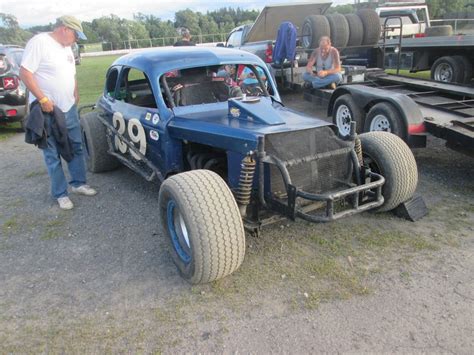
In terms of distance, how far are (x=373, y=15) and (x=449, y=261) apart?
813cm

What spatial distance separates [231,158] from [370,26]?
7.93 meters

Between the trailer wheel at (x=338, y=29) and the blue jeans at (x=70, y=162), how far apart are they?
21.6 feet

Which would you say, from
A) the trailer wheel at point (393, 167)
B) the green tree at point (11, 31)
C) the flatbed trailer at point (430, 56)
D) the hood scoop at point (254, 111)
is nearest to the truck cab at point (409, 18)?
the flatbed trailer at point (430, 56)

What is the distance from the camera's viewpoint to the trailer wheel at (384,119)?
5379mm

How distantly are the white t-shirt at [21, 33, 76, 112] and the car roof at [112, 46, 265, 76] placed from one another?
0.74 metres

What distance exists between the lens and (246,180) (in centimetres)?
344

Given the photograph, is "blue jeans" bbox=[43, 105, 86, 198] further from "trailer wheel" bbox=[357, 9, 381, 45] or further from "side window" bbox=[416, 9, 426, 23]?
"side window" bbox=[416, 9, 426, 23]

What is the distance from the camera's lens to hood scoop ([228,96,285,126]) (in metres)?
3.77

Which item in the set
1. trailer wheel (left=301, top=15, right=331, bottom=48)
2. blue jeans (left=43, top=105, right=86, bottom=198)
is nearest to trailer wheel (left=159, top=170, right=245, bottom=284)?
blue jeans (left=43, top=105, right=86, bottom=198)

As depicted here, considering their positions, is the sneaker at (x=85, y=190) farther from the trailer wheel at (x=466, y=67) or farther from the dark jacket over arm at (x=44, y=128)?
the trailer wheel at (x=466, y=67)

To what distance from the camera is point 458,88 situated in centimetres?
643

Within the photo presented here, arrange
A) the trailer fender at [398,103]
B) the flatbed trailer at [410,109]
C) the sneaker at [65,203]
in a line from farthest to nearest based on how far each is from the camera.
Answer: the trailer fender at [398,103]
the sneaker at [65,203]
the flatbed trailer at [410,109]

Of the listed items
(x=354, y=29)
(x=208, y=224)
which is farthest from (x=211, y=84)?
(x=354, y=29)

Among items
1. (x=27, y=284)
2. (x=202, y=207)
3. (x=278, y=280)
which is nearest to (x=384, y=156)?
(x=278, y=280)
